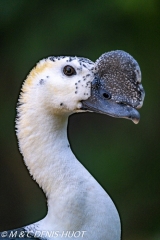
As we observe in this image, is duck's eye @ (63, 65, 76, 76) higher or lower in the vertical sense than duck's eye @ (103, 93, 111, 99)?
higher

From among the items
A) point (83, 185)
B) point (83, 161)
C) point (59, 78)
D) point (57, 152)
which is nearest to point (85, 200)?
point (83, 185)

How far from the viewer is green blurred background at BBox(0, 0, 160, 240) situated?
443cm

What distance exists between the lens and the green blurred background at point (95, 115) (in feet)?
14.5

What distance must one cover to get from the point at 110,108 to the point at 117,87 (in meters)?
0.07

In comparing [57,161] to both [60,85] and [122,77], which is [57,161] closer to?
[60,85]

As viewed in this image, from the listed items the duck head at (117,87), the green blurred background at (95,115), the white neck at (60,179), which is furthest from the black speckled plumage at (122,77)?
the green blurred background at (95,115)

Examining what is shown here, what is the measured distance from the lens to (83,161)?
453 cm

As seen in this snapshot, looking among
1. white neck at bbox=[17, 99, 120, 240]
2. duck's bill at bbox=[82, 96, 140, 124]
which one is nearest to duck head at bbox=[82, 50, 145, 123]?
duck's bill at bbox=[82, 96, 140, 124]

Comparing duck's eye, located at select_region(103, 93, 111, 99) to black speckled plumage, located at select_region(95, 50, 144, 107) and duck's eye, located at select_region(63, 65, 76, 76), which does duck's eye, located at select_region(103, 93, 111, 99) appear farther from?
duck's eye, located at select_region(63, 65, 76, 76)

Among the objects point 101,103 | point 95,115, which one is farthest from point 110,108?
point 95,115

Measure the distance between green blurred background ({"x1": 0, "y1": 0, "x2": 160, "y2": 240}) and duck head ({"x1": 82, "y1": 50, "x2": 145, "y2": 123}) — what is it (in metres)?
2.41

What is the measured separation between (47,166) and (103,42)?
8.30 ft

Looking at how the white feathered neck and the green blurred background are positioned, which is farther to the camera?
the green blurred background

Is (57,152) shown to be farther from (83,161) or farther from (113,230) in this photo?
(83,161)
